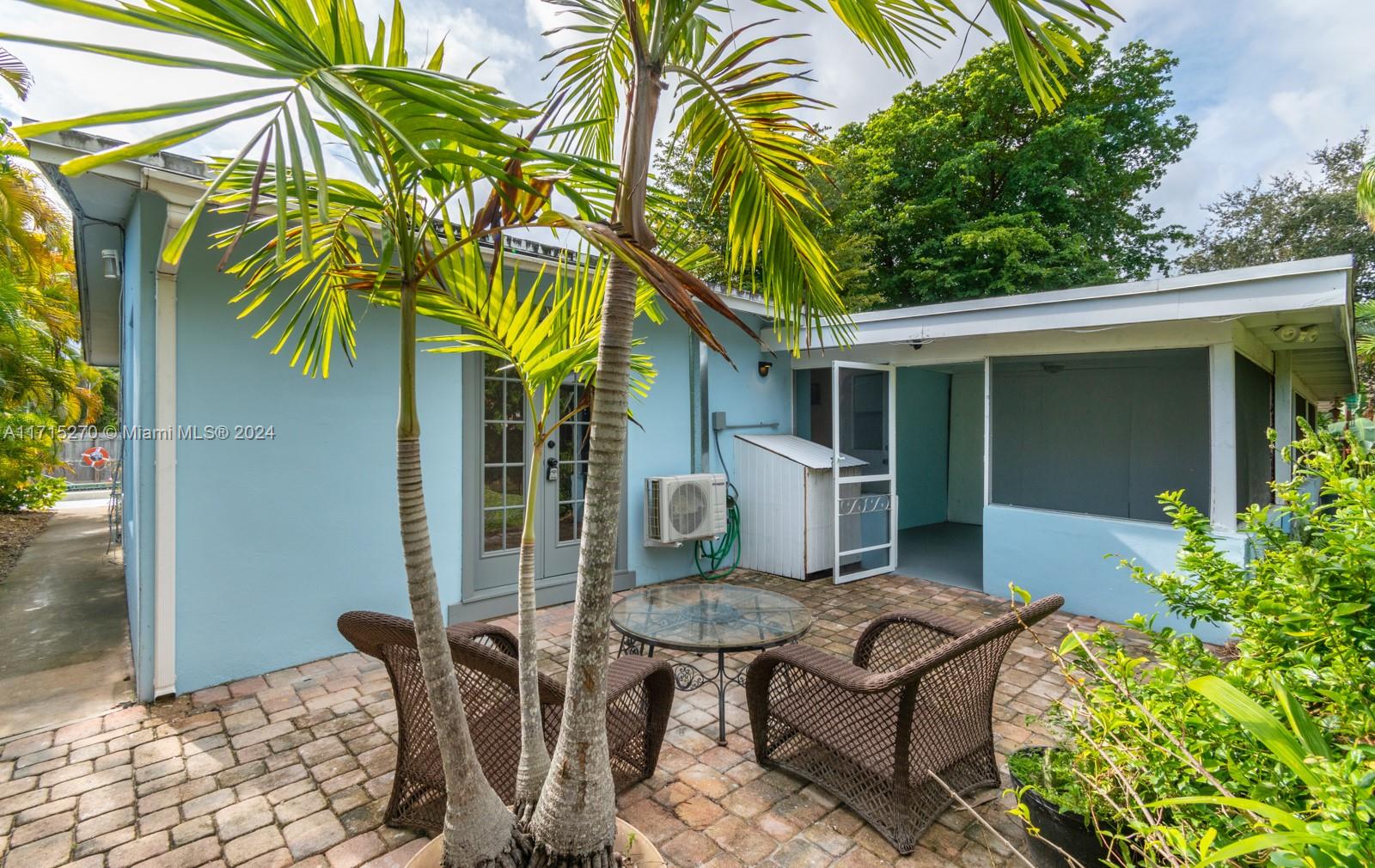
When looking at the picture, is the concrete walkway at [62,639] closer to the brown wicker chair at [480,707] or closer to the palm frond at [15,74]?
the brown wicker chair at [480,707]

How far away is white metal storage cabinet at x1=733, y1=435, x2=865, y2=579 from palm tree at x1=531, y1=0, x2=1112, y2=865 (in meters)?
4.04

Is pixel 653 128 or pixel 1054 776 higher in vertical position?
pixel 653 128

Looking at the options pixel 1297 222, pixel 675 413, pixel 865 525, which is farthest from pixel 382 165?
pixel 1297 222

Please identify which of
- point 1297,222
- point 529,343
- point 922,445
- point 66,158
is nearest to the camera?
point 529,343

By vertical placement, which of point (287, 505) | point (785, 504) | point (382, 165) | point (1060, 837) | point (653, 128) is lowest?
point (1060, 837)

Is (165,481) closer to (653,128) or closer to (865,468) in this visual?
(653,128)

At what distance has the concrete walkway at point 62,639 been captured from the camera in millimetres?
3283

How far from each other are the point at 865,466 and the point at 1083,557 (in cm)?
204

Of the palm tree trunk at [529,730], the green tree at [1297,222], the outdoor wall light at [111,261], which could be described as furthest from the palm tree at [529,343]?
the green tree at [1297,222]

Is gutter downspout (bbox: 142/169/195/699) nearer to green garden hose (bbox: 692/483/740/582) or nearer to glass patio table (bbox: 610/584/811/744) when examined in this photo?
glass patio table (bbox: 610/584/811/744)

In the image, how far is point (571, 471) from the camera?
5.31 meters

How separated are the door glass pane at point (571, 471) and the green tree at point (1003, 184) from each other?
8308mm

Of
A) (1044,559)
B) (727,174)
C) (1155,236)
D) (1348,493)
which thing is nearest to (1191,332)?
(1044,559)

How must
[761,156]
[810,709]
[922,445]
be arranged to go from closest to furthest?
[761,156] < [810,709] < [922,445]
